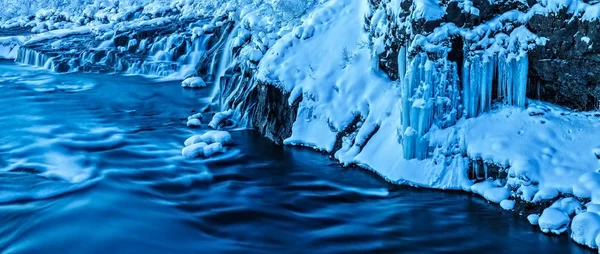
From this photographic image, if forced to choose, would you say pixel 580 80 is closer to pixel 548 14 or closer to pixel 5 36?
pixel 548 14

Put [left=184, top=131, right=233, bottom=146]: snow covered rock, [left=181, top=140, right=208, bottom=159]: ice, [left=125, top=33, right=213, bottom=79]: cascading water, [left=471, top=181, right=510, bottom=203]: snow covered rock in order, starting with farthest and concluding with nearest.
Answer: [left=125, top=33, right=213, bottom=79]: cascading water → [left=184, top=131, right=233, bottom=146]: snow covered rock → [left=181, top=140, right=208, bottom=159]: ice → [left=471, top=181, right=510, bottom=203]: snow covered rock

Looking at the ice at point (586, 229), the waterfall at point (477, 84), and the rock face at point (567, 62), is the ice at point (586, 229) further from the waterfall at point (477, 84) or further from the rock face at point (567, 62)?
the waterfall at point (477, 84)

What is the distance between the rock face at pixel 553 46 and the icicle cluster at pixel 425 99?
32cm

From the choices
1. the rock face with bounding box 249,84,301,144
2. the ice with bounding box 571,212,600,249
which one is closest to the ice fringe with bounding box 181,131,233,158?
the rock face with bounding box 249,84,301,144

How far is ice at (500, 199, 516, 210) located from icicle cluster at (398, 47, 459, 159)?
1393 millimetres

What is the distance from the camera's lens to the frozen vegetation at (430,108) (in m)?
7.25

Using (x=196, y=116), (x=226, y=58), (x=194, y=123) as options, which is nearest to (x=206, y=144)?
(x=194, y=123)

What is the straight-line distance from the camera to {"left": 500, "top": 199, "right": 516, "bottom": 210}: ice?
7.20 meters

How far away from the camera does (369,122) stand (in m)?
9.45

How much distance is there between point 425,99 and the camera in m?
8.24

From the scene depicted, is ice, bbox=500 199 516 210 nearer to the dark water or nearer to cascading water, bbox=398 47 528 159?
the dark water

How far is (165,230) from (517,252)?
409 centimetres

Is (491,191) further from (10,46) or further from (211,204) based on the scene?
(10,46)

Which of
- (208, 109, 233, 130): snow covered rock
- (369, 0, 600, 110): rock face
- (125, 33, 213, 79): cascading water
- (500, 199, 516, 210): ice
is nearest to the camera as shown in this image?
(500, 199, 516, 210): ice
